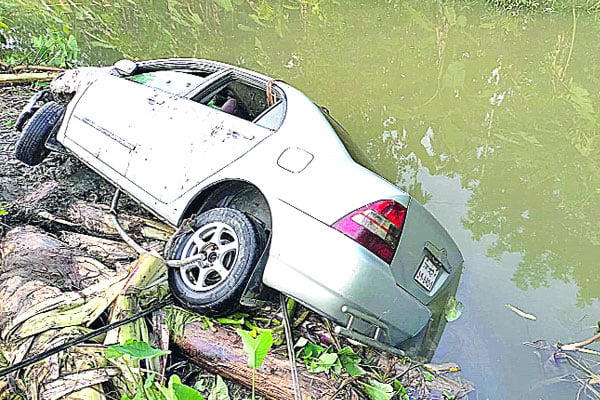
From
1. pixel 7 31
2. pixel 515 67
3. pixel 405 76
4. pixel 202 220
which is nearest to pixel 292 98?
pixel 202 220

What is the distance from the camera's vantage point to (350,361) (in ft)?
9.81

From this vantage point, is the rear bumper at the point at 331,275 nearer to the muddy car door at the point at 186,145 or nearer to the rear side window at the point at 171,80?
the muddy car door at the point at 186,145

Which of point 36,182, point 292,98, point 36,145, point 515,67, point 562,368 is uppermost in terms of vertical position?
point 515,67

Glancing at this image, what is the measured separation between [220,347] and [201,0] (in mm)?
11016

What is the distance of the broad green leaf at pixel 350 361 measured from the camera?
292cm

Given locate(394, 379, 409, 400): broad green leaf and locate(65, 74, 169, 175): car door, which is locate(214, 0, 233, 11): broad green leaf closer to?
locate(65, 74, 169, 175): car door

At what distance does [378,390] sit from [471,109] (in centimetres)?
504

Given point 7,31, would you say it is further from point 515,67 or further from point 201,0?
point 515,67

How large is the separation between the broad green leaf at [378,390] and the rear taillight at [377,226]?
70 cm

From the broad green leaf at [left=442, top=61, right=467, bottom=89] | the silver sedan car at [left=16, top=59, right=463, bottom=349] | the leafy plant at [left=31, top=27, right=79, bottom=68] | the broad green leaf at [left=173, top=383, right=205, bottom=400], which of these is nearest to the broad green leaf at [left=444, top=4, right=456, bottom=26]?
→ the broad green leaf at [left=442, top=61, right=467, bottom=89]

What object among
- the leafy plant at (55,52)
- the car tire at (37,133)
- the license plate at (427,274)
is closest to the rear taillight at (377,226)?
the license plate at (427,274)

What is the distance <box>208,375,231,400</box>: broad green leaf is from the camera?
281 centimetres

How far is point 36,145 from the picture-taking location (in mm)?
4484

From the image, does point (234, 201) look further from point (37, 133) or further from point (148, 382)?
point (37, 133)
